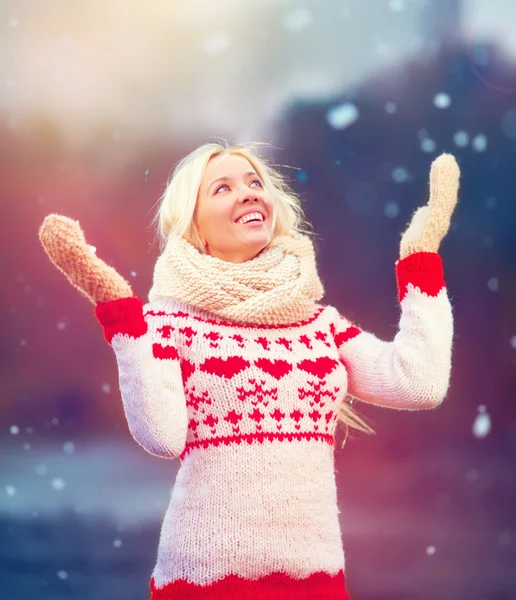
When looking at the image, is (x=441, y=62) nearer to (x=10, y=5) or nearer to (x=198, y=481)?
(x=10, y=5)

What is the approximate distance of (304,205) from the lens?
2541 mm

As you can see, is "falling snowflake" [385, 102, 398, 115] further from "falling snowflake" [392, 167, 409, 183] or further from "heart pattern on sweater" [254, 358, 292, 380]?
"heart pattern on sweater" [254, 358, 292, 380]

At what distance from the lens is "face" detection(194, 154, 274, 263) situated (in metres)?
1.38

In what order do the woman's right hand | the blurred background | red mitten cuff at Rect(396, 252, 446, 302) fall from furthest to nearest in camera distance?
the blurred background < red mitten cuff at Rect(396, 252, 446, 302) < the woman's right hand

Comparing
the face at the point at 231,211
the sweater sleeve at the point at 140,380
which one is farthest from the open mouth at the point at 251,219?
the sweater sleeve at the point at 140,380

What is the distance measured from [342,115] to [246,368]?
1.52 metres

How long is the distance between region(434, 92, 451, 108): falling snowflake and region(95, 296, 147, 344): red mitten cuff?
1722 mm

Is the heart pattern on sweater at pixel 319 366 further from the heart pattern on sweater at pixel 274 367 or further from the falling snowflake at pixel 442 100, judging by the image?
the falling snowflake at pixel 442 100

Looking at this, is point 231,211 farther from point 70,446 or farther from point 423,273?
point 70,446

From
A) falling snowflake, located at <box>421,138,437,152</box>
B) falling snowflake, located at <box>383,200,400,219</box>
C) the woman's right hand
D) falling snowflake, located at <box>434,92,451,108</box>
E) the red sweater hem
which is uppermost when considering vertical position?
falling snowflake, located at <box>434,92,451,108</box>

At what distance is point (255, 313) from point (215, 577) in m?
0.41

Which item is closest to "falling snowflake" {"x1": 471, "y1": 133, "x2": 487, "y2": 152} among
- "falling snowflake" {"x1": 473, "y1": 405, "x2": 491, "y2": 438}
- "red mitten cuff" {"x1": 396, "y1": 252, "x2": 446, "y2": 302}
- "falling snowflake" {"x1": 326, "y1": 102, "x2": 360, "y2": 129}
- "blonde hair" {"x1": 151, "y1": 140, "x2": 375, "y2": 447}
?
"falling snowflake" {"x1": 326, "y1": 102, "x2": 360, "y2": 129}

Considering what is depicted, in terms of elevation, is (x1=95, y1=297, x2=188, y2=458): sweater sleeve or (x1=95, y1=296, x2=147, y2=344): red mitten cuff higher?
(x1=95, y1=296, x2=147, y2=344): red mitten cuff

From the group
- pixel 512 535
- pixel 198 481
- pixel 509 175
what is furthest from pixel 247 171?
pixel 512 535
